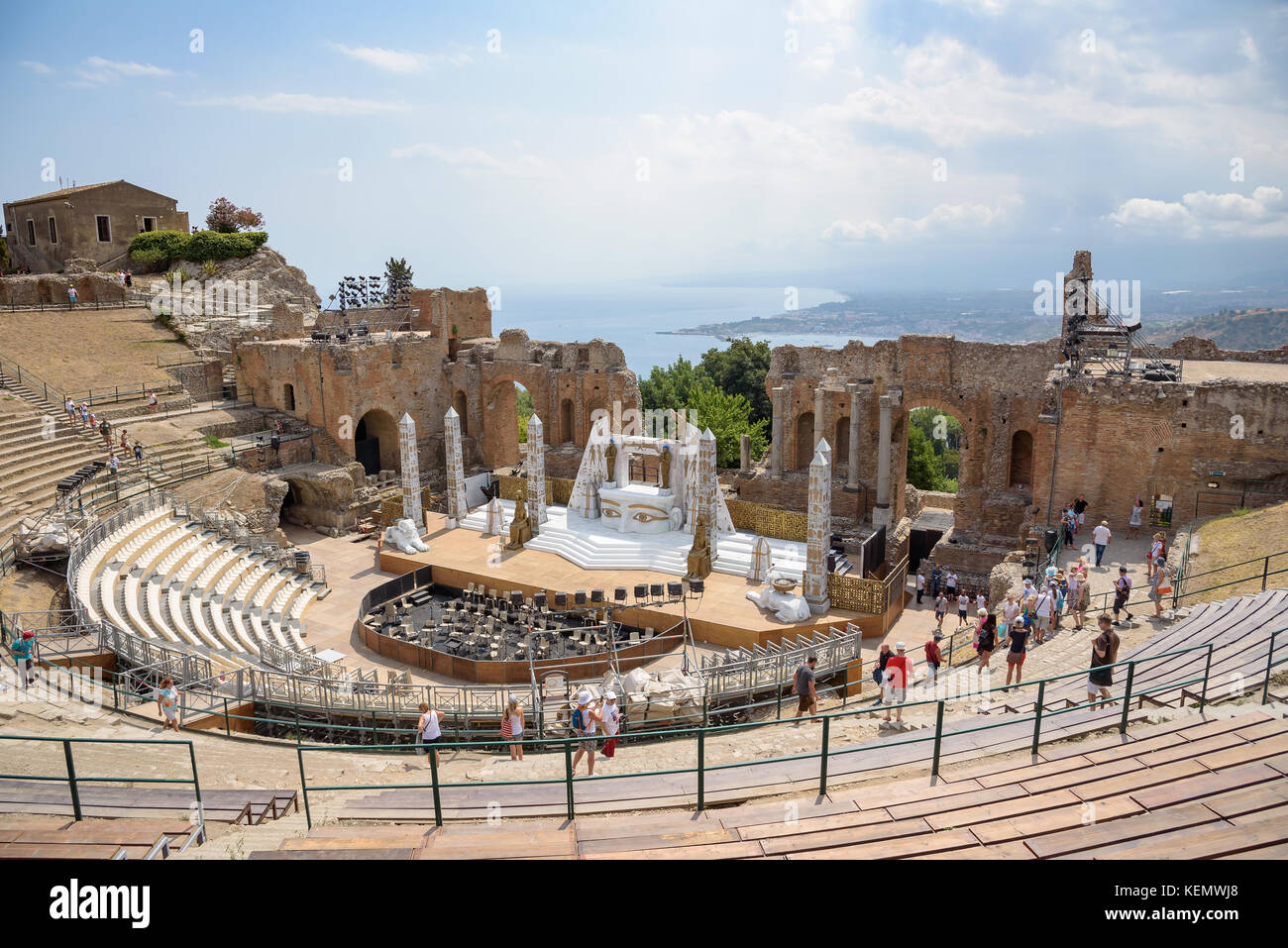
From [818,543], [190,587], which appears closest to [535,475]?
[818,543]

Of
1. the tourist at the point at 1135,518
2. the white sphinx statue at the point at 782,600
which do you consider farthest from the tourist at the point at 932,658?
the tourist at the point at 1135,518

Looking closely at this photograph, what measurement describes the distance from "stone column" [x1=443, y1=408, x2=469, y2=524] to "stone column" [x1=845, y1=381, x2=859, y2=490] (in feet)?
44.1

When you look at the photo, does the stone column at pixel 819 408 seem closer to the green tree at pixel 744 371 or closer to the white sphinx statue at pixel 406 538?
the white sphinx statue at pixel 406 538

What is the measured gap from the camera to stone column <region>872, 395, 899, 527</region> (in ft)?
94.4

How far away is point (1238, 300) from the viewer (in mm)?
195625

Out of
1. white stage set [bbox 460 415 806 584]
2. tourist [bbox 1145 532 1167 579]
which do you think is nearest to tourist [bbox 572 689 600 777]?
white stage set [bbox 460 415 806 584]

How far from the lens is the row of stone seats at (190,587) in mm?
18453

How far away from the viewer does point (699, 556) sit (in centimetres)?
2366

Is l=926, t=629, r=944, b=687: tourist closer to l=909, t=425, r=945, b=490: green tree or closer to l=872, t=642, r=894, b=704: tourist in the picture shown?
l=872, t=642, r=894, b=704: tourist

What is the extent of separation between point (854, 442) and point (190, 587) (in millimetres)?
20865

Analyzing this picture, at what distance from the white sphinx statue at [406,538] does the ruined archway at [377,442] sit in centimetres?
962

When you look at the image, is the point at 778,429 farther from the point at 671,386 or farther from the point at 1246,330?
the point at 1246,330
